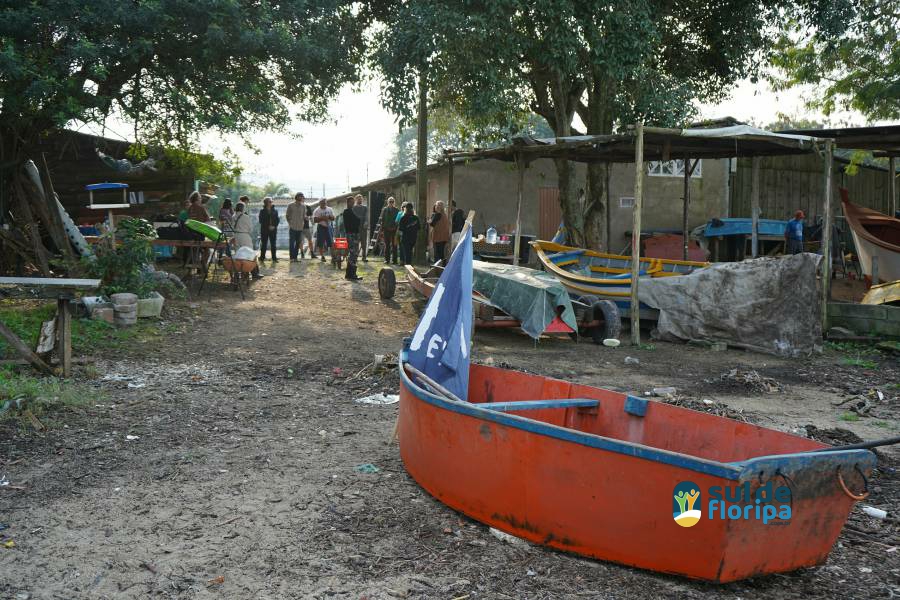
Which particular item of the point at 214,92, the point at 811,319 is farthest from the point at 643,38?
the point at 214,92

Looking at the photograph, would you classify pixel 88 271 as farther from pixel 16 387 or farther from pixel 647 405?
pixel 647 405

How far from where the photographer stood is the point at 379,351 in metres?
9.91

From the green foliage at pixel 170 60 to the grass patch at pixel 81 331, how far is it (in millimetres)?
2826

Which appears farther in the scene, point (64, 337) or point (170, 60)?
point (170, 60)

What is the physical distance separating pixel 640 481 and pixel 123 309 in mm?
8674

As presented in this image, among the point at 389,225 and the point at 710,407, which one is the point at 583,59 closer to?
the point at 389,225

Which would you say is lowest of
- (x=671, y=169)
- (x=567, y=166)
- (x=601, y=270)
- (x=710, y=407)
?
(x=710, y=407)

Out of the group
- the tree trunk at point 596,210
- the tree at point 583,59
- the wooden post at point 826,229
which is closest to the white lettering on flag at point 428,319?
the wooden post at point 826,229

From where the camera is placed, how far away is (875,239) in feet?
44.3

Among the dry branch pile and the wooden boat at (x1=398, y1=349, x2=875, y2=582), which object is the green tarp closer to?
the wooden boat at (x1=398, y1=349, x2=875, y2=582)

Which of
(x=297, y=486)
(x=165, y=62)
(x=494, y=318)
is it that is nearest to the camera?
(x=297, y=486)

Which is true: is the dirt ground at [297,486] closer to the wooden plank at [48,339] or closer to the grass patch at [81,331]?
the grass patch at [81,331]

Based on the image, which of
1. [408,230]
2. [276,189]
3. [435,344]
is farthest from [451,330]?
[276,189]

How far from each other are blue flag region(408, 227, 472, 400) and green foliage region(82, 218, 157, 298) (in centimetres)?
713
